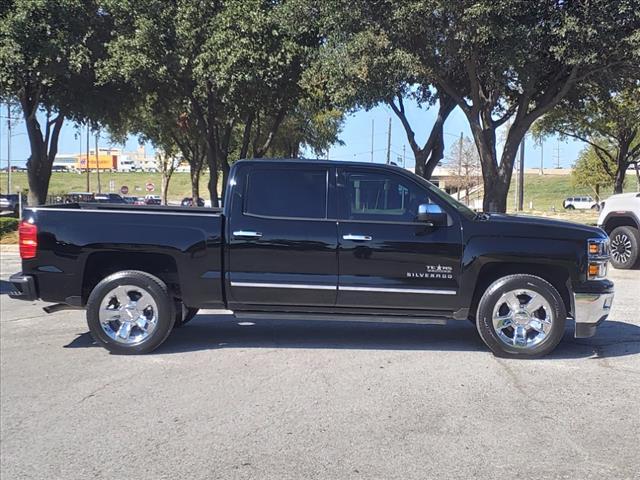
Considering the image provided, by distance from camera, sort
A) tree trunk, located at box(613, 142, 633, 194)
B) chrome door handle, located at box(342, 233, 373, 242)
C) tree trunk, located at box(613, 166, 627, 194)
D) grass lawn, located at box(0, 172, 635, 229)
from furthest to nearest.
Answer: grass lawn, located at box(0, 172, 635, 229), tree trunk, located at box(613, 166, 627, 194), tree trunk, located at box(613, 142, 633, 194), chrome door handle, located at box(342, 233, 373, 242)

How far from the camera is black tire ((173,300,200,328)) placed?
648cm

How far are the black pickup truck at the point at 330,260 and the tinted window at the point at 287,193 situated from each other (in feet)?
0.04

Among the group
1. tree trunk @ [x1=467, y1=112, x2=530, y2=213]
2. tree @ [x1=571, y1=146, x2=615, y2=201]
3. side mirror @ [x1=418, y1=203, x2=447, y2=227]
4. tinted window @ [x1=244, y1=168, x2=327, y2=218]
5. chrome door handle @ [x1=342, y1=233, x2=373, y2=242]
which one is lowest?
chrome door handle @ [x1=342, y1=233, x2=373, y2=242]

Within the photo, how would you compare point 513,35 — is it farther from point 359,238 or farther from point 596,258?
point 359,238

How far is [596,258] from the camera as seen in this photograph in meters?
5.85

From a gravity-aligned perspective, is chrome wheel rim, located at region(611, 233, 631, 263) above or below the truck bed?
below

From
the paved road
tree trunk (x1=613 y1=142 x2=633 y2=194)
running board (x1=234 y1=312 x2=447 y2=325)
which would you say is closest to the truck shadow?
the paved road

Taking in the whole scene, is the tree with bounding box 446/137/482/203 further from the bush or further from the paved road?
the paved road

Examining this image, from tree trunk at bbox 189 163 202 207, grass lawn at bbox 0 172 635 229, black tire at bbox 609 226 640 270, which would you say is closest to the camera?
black tire at bbox 609 226 640 270

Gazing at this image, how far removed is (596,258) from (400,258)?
1889 mm

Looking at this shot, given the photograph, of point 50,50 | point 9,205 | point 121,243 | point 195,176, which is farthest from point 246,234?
point 9,205

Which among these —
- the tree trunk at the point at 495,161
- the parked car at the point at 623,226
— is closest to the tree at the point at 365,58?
the tree trunk at the point at 495,161

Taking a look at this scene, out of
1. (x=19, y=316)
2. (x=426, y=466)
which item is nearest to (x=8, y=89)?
(x=19, y=316)

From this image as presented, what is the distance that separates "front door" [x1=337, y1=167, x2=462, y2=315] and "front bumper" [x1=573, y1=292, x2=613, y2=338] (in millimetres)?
1152
